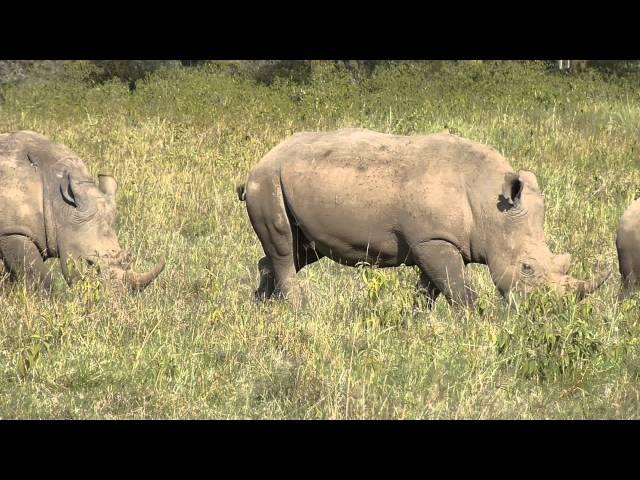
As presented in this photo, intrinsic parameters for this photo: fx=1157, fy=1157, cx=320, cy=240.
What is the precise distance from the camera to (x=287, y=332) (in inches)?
277

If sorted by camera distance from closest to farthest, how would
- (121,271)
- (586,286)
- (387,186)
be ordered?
(586,286)
(387,186)
(121,271)

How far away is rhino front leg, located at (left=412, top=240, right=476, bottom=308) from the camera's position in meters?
7.88

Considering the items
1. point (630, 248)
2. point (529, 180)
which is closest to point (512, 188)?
point (529, 180)

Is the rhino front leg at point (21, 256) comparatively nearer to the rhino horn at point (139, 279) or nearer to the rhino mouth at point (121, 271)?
the rhino mouth at point (121, 271)

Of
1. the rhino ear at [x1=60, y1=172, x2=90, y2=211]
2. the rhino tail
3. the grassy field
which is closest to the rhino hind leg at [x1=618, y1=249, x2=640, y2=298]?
the grassy field

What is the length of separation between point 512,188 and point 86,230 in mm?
3035

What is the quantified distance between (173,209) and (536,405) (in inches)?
236

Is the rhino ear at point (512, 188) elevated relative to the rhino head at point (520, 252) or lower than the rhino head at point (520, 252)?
elevated

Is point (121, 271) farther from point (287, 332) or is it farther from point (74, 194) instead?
point (287, 332)

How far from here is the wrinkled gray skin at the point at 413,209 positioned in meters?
7.91

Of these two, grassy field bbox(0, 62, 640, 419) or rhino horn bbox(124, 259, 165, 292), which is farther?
rhino horn bbox(124, 259, 165, 292)

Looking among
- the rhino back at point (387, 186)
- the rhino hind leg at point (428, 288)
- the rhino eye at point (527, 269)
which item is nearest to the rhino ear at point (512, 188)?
the rhino back at point (387, 186)

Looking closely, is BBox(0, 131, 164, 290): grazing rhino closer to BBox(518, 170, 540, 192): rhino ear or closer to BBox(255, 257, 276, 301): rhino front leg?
BBox(255, 257, 276, 301): rhino front leg

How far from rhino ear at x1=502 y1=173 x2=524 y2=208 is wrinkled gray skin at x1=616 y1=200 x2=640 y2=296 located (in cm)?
115
